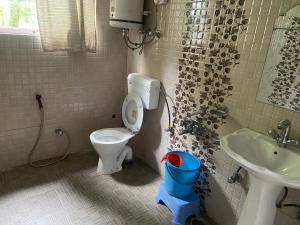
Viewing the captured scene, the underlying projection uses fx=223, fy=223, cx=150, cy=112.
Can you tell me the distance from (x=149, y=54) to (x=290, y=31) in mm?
1255

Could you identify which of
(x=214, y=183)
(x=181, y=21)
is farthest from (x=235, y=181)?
(x=181, y=21)

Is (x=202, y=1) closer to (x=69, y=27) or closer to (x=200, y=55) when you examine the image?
(x=200, y=55)

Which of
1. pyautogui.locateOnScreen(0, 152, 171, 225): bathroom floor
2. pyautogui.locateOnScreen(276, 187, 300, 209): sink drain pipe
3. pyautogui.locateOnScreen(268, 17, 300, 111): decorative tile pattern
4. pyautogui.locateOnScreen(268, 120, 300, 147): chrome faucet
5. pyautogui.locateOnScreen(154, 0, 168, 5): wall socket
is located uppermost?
pyautogui.locateOnScreen(154, 0, 168, 5): wall socket

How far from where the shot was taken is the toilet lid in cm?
220

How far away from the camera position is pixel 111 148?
2055 mm

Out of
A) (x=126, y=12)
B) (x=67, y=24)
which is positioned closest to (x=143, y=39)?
(x=126, y=12)

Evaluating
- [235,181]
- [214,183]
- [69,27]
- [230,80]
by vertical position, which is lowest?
[214,183]

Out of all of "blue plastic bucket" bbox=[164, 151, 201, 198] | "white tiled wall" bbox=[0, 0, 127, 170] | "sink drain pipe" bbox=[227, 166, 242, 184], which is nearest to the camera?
"sink drain pipe" bbox=[227, 166, 242, 184]

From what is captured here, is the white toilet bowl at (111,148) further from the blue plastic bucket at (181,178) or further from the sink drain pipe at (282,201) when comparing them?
the sink drain pipe at (282,201)

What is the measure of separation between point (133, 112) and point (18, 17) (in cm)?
133

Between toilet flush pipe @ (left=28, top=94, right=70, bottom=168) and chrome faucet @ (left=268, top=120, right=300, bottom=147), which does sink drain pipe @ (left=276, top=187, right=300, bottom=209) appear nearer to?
chrome faucet @ (left=268, top=120, right=300, bottom=147)

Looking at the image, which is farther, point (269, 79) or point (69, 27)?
point (69, 27)

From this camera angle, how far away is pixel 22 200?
1.83 metres

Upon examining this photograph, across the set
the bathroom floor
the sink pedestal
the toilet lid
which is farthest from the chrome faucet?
the toilet lid
